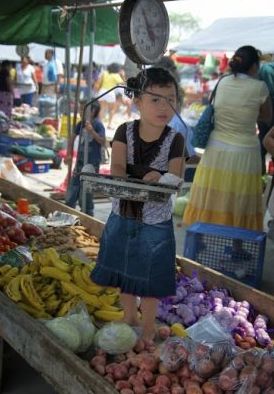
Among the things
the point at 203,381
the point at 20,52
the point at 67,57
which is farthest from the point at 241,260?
the point at 20,52

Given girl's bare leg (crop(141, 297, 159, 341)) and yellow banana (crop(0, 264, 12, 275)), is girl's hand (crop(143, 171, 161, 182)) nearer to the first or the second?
girl's bare leg (crop(141, 297, 159, 341))

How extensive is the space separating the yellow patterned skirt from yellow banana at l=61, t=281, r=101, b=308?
8.18 feet

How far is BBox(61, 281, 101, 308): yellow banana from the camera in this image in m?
3.55

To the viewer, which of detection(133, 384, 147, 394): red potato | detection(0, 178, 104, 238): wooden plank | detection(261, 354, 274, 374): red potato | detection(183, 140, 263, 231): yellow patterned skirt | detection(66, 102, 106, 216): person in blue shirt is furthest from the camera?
detection(66, 102, 106, 216): person in blue shirt

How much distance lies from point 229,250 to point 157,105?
2263mm

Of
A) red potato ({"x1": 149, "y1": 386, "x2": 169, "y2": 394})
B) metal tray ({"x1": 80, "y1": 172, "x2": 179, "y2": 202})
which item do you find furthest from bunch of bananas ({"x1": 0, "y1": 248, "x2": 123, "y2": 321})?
metal tray ({"x1": 80, "y1": 172, "x2": 179, "y2": 202})

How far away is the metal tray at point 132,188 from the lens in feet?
8.38

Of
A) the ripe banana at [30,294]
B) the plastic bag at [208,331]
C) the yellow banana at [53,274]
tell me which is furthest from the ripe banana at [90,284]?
the plastic bag at [208,331]

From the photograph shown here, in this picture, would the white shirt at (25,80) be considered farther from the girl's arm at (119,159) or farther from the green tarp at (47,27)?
the girl's arm at (119,159)

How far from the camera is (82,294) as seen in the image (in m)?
3.58

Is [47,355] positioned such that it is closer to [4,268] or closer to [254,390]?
[254,390]

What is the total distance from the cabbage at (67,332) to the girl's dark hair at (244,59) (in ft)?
11.1

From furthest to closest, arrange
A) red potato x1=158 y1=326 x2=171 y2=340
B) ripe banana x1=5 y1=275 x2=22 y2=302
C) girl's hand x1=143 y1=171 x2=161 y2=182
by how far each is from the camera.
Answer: ripe banana x1=5 y1=275 x2=22 y2=302 → red potato x1=158 y1=326 x2=171 y2=340 → girl's hand x1=143 y1=171 x2=161 y2=182

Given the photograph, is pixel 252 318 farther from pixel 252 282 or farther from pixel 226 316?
pixel 252 282
